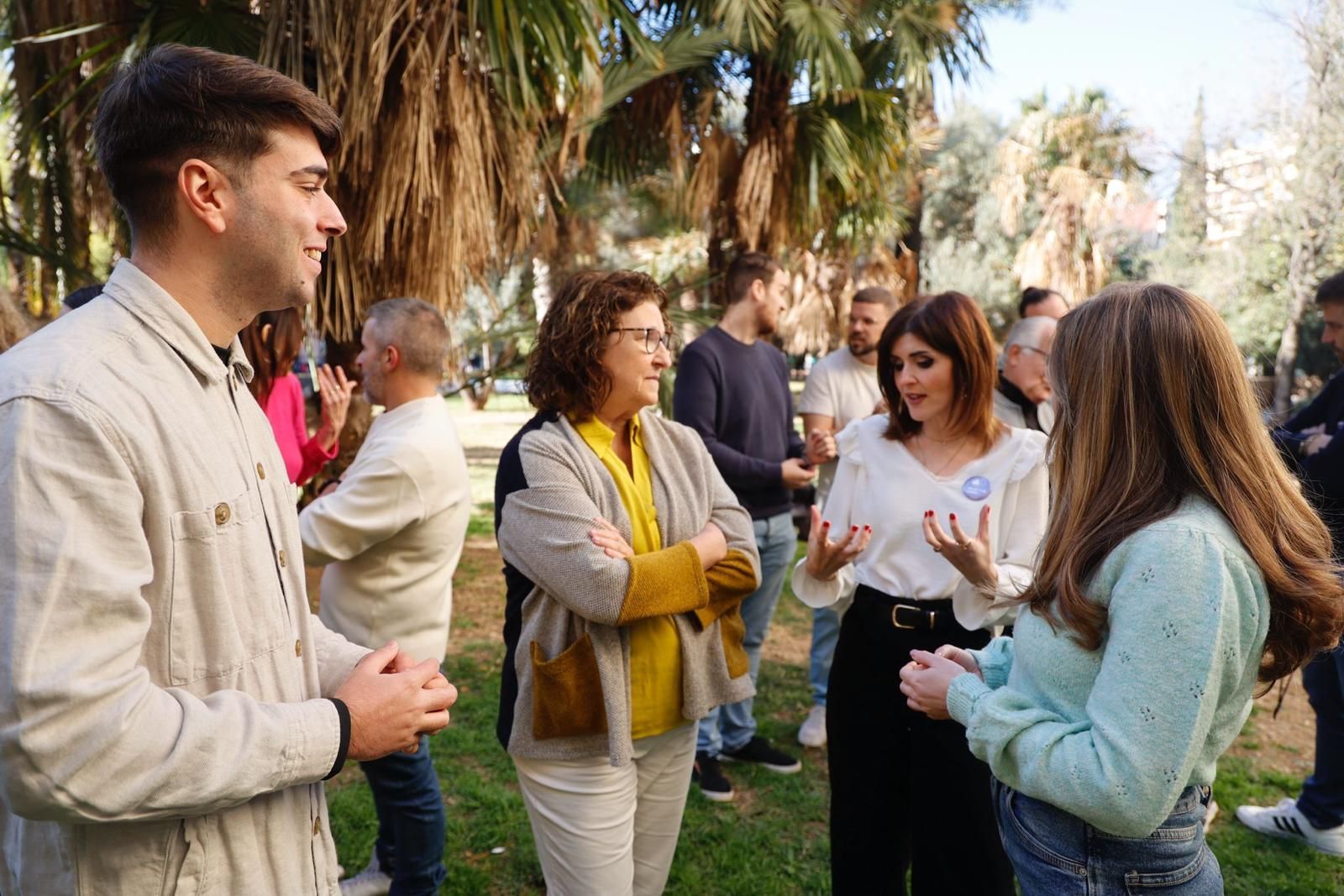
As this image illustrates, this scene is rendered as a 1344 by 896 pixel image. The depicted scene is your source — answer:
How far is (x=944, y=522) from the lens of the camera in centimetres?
271

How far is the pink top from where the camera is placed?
3.97 metres

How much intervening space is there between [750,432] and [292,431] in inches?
87.0

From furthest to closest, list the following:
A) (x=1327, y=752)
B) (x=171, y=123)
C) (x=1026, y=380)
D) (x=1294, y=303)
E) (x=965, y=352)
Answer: (x=1294, y=303) < (x=1026, y=380) < (x=1327, y=752) < (x=965, y=352) < (x=171, y=123)

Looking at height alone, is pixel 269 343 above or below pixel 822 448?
above

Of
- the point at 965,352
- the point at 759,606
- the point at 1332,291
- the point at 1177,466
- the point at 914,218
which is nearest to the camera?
the point at 1177,466

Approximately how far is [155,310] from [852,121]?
6752mm

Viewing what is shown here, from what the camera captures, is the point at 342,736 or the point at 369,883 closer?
the point at 342,736

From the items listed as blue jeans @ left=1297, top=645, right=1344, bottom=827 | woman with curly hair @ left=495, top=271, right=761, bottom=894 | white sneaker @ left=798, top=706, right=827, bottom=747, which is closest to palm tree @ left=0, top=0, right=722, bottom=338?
woman with curly hair @ left=495, top=271, right=761, bottom=894

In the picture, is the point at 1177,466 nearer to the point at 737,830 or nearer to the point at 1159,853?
the point at 1159,853

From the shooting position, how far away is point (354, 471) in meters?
3.00

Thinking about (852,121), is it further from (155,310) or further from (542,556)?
(155,310)

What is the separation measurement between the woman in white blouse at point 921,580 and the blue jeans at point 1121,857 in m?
0.75

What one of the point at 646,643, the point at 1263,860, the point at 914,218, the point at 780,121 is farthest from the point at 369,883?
the point at 914,218

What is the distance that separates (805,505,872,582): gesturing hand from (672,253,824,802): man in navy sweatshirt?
176 cm
